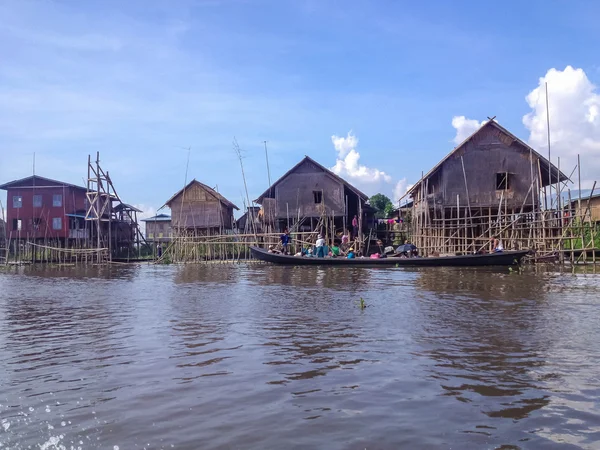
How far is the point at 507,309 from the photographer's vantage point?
367 inches

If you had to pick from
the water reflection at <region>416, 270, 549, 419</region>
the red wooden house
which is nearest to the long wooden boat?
the water reflection at <region>416, 270, 549, 419</region>

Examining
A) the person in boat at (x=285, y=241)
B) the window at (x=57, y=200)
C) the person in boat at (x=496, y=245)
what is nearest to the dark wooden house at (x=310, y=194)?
the person in boat at (x=285, y=241)

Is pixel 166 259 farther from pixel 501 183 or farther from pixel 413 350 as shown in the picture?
pixel 413 350

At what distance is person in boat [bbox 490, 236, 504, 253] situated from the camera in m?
19.4

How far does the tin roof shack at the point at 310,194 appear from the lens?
92.8 feet

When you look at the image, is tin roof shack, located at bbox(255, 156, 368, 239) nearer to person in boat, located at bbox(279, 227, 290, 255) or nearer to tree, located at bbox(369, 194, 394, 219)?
person in boat, located at bbox(279, 227, 290, 255)

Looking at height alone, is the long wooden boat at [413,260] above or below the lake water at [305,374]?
above

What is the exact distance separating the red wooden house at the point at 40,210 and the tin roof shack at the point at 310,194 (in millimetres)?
12767

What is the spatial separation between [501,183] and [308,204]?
372 inches

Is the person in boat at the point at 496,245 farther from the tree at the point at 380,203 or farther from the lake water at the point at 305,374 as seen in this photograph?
the tree at the point at 380,203

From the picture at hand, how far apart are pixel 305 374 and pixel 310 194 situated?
23335 millimetres

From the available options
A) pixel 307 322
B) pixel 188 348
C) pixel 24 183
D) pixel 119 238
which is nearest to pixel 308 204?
pixel 119 238

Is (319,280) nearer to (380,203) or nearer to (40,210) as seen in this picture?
(40,210)

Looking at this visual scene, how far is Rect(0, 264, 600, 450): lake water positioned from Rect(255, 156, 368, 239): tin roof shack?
17598 millimetres
